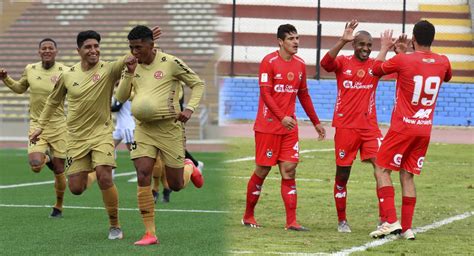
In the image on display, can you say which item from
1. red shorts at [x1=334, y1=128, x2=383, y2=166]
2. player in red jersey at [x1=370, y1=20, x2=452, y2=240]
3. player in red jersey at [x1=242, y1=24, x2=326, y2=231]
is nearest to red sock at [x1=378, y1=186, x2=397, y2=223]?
player in red jersey at [x1=370, y1=20, x2=452, y2=240]

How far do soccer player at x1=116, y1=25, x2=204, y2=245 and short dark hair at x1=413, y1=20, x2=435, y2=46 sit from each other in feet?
6.22

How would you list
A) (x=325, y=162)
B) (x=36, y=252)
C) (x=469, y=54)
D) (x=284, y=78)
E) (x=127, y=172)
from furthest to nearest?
(x=469, y=54), (x=127, y=172), (x=325, y=162), (x=284, y=78), (x=36, y=252)

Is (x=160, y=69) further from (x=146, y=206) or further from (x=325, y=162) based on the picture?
(x=325, y=162)

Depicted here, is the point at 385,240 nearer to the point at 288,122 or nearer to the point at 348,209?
the point at 288,122

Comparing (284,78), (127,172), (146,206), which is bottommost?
(127,172)

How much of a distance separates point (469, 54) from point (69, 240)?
72.0 feet

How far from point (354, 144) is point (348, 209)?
6.00 feet

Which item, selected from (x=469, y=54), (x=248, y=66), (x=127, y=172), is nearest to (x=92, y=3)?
(x=248, y=66)

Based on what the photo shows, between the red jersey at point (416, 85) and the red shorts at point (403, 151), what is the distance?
7cm

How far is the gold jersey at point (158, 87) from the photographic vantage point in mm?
9422

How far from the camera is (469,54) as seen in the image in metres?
30.0

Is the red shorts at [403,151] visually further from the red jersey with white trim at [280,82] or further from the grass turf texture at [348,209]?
the red jersey with white trim at [280,82]

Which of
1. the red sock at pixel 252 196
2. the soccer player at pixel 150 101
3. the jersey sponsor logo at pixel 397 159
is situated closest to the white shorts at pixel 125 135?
the red sock at pixel 252 196

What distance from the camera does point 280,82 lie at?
405 inches
